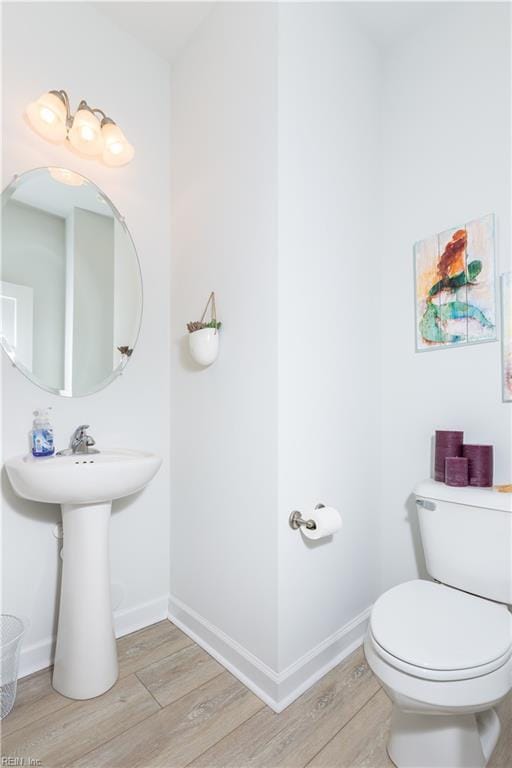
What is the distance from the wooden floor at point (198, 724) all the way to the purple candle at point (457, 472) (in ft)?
2.44

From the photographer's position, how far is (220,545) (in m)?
1.64

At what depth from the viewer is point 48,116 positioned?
61.6 inches

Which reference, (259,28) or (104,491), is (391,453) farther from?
(259,28)

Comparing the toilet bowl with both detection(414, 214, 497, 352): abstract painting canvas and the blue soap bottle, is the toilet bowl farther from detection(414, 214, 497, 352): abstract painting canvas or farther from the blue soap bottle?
the blue soap bottle

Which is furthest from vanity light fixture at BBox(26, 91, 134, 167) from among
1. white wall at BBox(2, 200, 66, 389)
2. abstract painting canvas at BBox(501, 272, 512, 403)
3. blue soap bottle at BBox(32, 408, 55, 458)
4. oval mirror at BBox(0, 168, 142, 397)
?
abstract painting canvas at BBox(501, 272, 512, 403)

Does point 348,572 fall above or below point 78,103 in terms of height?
below

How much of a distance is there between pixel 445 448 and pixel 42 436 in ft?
4.99

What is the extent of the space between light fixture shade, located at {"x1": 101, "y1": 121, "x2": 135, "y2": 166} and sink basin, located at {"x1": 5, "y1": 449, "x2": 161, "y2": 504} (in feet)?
4.19

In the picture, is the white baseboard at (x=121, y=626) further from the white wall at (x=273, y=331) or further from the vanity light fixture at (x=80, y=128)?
the vanity light fixture at (x=80, y=128)

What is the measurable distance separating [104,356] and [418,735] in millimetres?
1700

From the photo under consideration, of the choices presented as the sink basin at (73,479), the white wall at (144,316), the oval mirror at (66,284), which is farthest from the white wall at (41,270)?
the sink basin at (73,479)

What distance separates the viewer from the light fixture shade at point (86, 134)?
163 cm

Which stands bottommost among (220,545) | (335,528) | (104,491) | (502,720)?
(502,720)

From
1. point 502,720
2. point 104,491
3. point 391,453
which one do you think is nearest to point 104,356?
point 104,491
